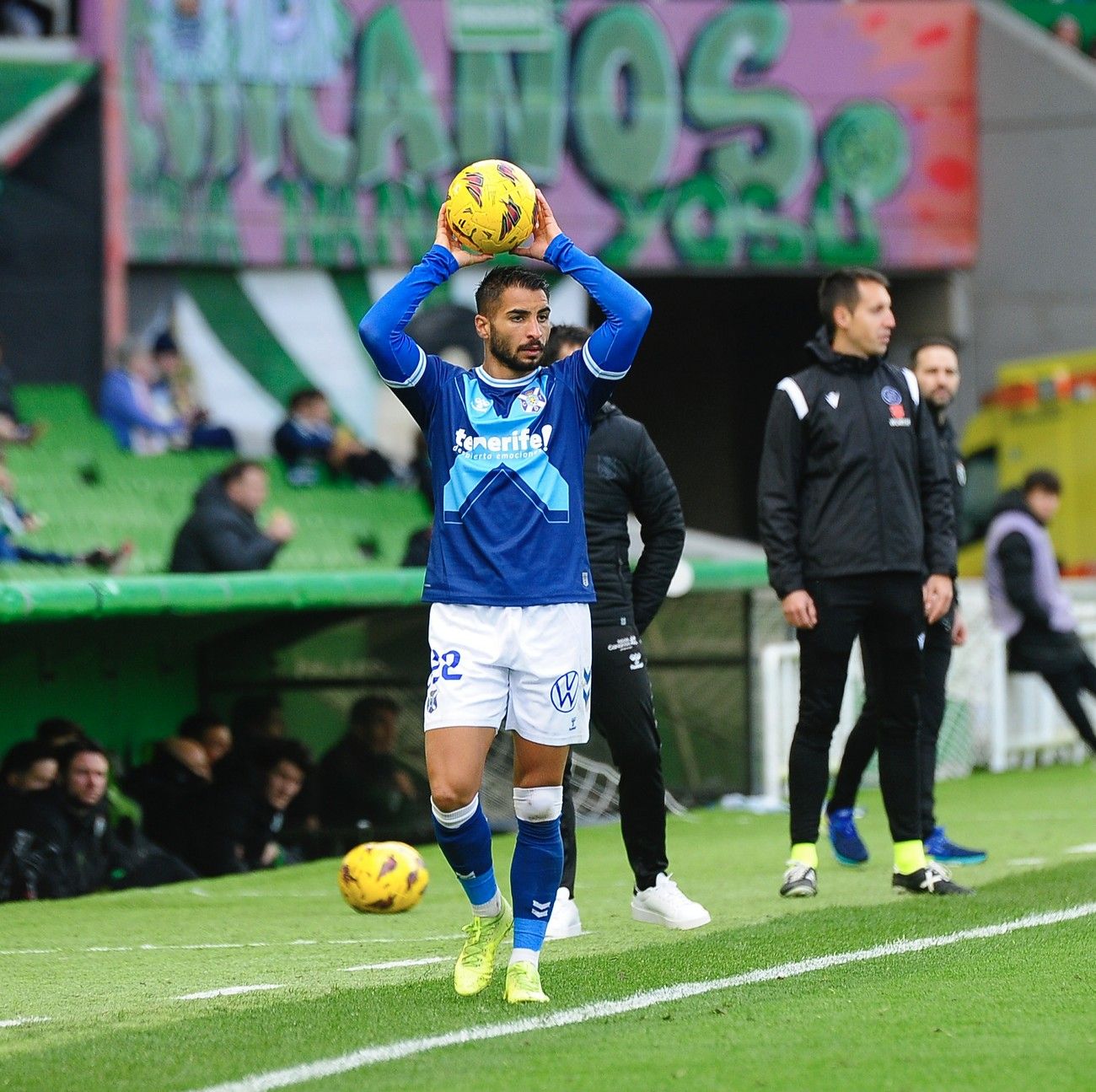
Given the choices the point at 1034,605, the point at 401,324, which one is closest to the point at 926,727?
the point at 401,324

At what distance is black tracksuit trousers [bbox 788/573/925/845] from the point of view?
797cm

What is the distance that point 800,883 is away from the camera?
A: 8164mm

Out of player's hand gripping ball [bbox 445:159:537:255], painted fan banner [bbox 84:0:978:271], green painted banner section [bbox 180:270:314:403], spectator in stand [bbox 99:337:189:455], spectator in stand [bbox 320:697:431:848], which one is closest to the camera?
player's hand gripping ball [bbox 445:159:537:255]

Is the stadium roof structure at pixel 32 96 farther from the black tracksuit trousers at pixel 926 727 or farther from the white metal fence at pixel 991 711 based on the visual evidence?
the black tracksuit trousers at pixel 926 727

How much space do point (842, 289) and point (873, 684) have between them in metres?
1.48

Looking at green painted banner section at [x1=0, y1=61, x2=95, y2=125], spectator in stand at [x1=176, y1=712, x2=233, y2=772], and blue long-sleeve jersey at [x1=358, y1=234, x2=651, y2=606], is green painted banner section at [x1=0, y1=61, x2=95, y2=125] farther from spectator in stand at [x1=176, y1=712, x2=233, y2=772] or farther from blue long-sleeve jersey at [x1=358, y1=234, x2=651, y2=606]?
blue long-sleeve jersey at [x1=358, y1=234, x2=651, y2=606]

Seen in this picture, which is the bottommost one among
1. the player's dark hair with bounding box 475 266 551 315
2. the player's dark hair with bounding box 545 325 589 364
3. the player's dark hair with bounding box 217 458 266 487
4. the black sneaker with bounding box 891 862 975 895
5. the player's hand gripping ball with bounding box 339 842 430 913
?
the player's hand gripping ball with bounding box 339 842 430 913

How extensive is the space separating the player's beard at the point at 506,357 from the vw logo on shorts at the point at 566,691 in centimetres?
83

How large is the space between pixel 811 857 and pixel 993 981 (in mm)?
2208

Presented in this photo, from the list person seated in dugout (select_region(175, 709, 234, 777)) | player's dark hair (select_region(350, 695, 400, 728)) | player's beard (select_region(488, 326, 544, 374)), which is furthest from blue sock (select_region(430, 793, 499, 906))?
player's dark hair (select_region(350, 695, 400, 728))

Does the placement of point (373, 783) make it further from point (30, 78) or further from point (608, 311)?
point (30, 78)

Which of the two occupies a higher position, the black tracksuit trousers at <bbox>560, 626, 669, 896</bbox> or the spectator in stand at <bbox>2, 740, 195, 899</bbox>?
the black tracksuit trousers at <bbox>560, 626, 669, 896</bbox>

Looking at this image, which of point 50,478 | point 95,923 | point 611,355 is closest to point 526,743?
point 611,355

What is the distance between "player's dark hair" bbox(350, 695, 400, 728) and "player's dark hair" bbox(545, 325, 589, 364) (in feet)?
18.5
